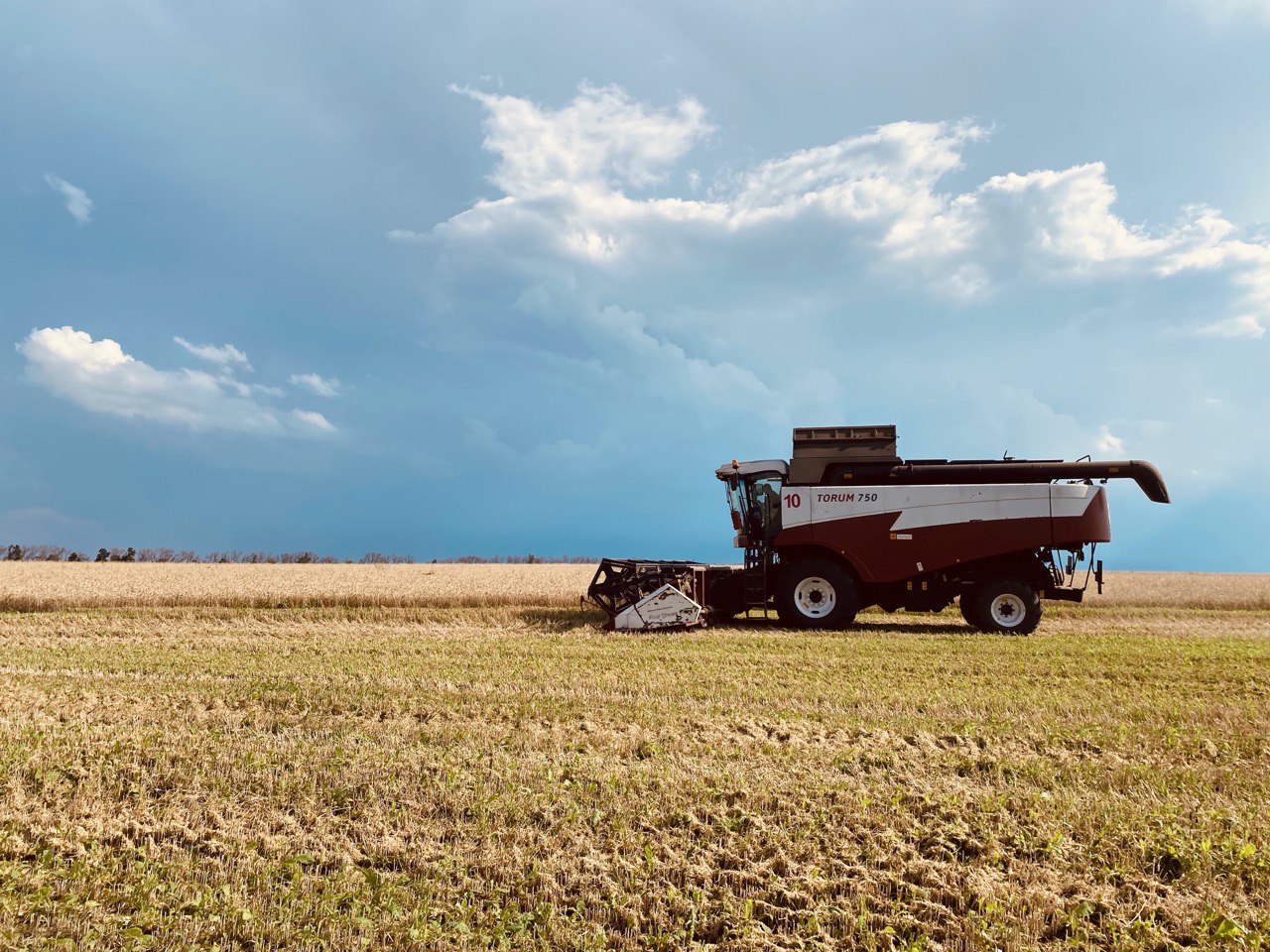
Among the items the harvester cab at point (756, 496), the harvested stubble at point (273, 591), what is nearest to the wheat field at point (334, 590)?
the harvested stubble at point (273, 591)

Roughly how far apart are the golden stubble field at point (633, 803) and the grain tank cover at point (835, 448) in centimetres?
555

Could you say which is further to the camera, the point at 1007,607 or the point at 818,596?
the point at 818,596

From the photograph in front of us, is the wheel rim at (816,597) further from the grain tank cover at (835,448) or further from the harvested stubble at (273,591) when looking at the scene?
the harvested stubble at (273,591)

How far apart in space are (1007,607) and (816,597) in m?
3.42

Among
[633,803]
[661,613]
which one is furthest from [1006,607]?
[633,803]

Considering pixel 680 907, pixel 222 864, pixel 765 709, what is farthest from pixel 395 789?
pixel 765 709

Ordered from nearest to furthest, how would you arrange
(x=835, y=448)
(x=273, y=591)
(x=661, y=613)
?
(x=661, y=613), (x=835, y=448), (x=273, y=591)

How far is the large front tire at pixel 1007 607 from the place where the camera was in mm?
13461

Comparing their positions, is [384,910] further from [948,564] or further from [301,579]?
[301,579]

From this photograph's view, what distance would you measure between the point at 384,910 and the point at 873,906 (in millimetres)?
2142

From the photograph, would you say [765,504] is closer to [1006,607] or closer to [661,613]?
[661,613]

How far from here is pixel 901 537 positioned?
1388 cm

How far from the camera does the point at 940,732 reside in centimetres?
591

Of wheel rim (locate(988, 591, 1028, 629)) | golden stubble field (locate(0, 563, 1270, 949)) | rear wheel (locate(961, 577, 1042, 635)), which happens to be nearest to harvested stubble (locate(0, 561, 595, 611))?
golden stubble field (locate(0, 563, 1270, 949))
